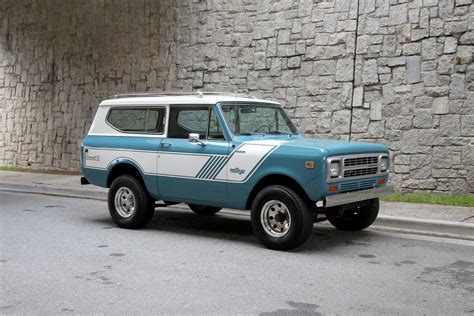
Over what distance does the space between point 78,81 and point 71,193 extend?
18.5 feet

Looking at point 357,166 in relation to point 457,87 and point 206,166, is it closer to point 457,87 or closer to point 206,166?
point 206,166

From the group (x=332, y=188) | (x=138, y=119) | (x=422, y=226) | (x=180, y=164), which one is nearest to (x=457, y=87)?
(x=422, y=226)

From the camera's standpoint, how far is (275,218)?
691cm

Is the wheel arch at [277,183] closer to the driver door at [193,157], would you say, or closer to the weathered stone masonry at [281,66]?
the driver door at [193,157]

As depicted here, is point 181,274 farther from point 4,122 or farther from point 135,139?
point 4,122

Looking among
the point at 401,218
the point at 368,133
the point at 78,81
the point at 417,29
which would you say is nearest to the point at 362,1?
the point at 417,29

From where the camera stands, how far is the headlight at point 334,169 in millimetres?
6633

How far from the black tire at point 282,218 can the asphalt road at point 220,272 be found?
7.2 inches

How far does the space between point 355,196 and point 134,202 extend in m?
3.33

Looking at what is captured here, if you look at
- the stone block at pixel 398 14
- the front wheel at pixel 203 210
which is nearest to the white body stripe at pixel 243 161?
the front wheel at pixel 203 210

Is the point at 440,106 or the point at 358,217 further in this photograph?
the point at 440,106

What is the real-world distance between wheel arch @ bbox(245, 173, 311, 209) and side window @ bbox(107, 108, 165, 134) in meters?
1.86

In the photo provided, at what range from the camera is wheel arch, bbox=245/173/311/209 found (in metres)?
6.87

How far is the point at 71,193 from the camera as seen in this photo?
12.9 metres
